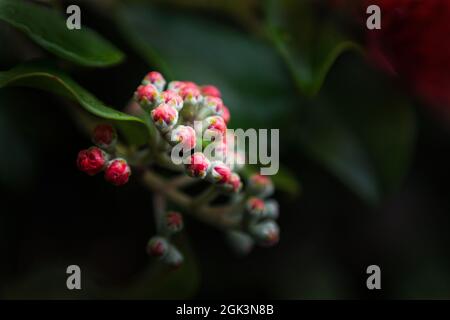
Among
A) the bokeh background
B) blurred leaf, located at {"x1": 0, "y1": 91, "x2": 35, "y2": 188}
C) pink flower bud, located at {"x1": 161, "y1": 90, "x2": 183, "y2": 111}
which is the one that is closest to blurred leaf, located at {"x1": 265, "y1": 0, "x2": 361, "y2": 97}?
the bokeh background

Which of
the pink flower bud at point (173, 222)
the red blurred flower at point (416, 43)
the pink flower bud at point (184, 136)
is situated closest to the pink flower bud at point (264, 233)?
the pink flower bud at point (173, 222)

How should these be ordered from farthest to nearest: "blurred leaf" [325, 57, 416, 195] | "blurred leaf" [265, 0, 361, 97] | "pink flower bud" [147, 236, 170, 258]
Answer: "blurred leaf" [325, 57, 416, 195], "blurred leaf" [265, 0, 361, 97], "pink flower bud" [147, 236, 170, 258]

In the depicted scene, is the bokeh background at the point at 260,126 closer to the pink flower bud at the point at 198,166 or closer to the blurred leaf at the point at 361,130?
the blurred leaf at the point at 361,130

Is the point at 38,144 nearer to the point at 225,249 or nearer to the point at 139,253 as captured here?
the point at 139,253

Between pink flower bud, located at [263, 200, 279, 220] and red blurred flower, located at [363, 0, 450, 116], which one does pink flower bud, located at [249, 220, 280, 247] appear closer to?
pink flower bud, located at [263, 200, 279, 220]

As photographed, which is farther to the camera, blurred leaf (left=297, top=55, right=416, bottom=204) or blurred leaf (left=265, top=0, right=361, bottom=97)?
blurred leaf (left=297, top=55, right=416, bottom=204)

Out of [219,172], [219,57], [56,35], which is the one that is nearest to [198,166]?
[219,172]

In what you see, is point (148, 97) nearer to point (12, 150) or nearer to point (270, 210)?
point (270, 210)

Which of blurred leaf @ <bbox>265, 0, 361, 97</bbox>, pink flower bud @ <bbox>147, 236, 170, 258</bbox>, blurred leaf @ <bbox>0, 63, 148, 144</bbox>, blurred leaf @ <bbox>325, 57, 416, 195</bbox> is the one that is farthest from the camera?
blurred leaf @ <bbox>325, 57, 416, 195</bbox>
